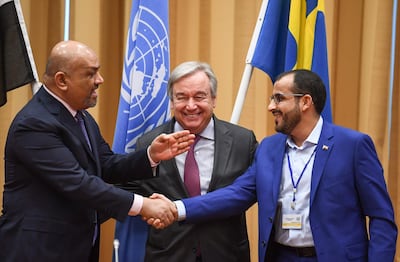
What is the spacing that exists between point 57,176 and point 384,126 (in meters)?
2.47

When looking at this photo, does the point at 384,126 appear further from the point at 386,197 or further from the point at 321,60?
the point at 386,197

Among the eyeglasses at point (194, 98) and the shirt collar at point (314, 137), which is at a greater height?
the eyeglasses at point (194, 98)

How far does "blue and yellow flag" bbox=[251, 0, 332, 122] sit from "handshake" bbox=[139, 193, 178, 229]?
3.22ft

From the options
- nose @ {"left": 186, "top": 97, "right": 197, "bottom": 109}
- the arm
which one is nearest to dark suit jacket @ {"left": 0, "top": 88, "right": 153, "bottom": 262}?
nose @ {"left": 186, "top": 97, "right": 197, "bottom": 109}

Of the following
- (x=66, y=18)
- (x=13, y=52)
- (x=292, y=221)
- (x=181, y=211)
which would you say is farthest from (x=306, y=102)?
(x=66, y=18)

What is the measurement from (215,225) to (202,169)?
267 mm

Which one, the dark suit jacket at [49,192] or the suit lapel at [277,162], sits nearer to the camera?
the dark suit jacket at [49,192]

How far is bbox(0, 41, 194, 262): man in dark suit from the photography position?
7.55 feet

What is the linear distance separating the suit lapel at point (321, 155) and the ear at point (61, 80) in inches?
43.4

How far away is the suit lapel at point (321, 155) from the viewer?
2375 mm

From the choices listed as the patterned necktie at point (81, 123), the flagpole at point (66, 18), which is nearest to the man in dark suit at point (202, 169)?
the patterned necktie at point (81, 123)

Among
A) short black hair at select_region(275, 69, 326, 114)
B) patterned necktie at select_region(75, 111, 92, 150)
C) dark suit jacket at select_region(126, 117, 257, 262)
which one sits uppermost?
short black hair at select_region(275, 69, 326, 114)

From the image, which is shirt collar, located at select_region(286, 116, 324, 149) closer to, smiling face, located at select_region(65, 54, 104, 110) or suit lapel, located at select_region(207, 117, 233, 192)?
suit lapel, located at select_region(207, 117, 233, 192)

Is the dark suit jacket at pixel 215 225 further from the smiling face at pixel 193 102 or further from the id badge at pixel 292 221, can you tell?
the id badge at pixel 292 221
